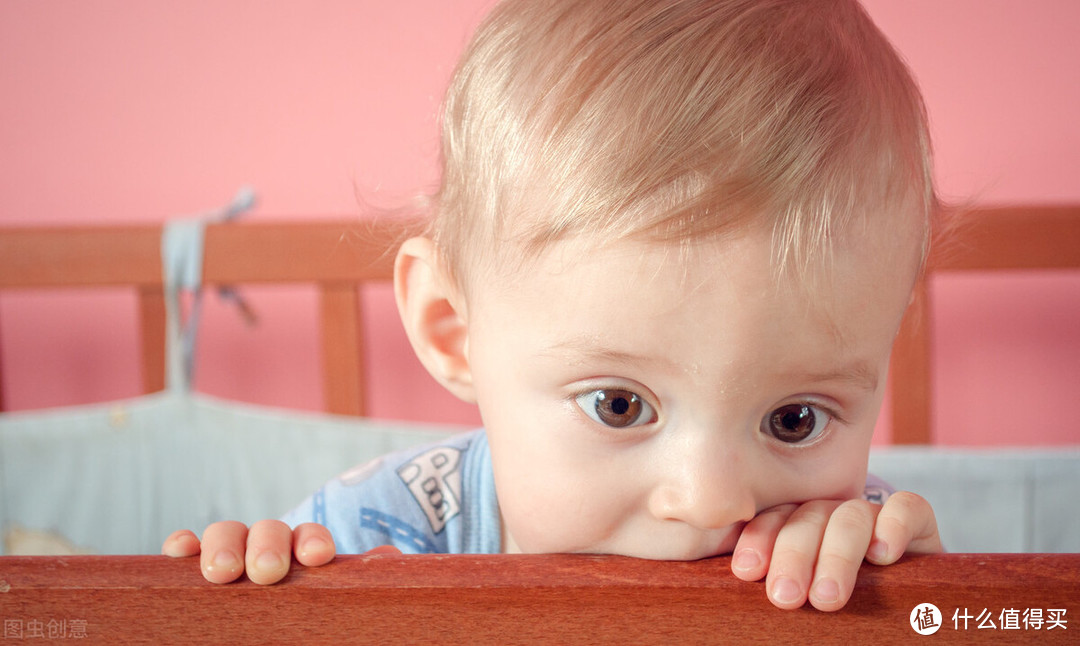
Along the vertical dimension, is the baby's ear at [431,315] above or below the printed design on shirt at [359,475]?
above

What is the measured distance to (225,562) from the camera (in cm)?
42

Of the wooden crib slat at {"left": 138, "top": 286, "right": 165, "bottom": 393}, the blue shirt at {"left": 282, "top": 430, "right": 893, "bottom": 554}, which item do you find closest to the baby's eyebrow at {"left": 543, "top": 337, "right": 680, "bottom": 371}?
the blue shirt at {"left": 282, "top": 430, "right": 893, "bottom": 554}

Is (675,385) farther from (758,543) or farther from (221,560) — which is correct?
(221,560)

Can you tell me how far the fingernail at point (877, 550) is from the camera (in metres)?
0.43

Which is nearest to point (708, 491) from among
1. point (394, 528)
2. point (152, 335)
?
point (394, 528)

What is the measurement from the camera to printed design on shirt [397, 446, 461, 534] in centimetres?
74

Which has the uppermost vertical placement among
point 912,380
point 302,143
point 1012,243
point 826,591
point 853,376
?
point 302,143

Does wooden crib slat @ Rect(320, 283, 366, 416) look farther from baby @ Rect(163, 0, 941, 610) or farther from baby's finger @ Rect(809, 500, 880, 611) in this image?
baby's finger @ Rect(809, 500, 880, 611)

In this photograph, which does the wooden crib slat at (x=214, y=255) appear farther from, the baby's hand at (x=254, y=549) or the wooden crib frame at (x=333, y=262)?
the baby's hand at (x=254, y=549)

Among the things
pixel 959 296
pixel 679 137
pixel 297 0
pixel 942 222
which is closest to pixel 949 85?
pixel 959 296

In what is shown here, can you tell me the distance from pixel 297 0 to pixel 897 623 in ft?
3.96

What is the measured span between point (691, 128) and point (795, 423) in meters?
0.16

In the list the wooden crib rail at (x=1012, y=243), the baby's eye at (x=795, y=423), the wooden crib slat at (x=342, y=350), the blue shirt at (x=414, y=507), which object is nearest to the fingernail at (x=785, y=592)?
the baby's eye at (x=795, y=423)

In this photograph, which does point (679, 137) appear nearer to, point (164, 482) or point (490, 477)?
point (490, 477)
